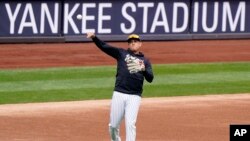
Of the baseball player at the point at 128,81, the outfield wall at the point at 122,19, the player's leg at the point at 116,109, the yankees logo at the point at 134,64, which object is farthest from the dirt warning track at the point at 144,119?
the outfield wall at the point at 122,19

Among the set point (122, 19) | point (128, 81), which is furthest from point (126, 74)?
point (122, 19)

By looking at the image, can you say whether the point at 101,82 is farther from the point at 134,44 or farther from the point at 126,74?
the point at 134,44

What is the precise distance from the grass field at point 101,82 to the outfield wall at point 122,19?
317 cm

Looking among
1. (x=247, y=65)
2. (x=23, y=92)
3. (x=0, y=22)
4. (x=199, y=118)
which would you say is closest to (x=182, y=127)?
(x=199, y=118)

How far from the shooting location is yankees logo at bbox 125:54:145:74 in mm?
A: 13375

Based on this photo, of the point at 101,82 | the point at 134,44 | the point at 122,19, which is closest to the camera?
the point at 134,44

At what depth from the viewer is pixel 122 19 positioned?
27609 mm

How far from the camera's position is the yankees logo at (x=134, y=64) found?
43.9ft

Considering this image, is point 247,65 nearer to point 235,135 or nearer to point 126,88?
point 126,88

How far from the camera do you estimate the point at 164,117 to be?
17.5m

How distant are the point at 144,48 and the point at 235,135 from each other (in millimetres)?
16707

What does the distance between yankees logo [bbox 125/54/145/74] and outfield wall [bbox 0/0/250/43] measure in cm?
1309

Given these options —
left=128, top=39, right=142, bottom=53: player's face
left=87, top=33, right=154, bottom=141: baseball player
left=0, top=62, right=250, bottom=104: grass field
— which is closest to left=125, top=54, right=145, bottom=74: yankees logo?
left=87, top=33, right=154, bottom=141: baseball player

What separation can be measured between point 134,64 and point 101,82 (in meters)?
8.25
